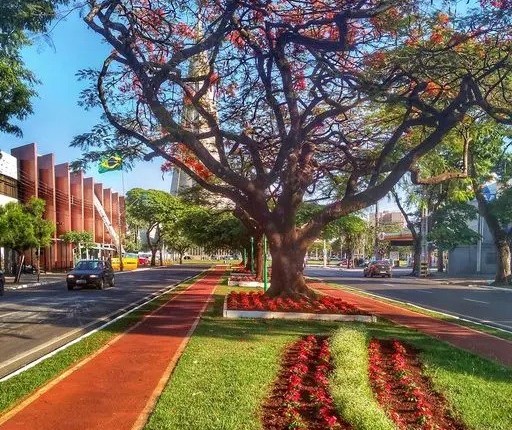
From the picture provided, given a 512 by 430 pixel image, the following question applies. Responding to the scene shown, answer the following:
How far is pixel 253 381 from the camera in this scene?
7.43 m

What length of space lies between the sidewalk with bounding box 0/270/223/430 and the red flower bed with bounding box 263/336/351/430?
1.28 meters

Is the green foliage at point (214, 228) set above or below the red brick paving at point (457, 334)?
above

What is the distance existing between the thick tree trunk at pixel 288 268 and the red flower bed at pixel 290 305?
0.34 metres

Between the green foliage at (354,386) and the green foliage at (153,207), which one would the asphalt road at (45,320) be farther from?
the green foliage at (153,207)

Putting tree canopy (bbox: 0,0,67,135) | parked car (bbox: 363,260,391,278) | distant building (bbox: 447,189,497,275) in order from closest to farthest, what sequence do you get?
tree canopy (bbox: 0,0,67,135) < parked car (bbox: 363,260,391,278) < distant building (bbox: 447,189,497,275)

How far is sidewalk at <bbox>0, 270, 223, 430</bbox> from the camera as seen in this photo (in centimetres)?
592

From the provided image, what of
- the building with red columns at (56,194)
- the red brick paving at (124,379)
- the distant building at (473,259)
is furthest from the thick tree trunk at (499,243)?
the building with red columns at (56,194)

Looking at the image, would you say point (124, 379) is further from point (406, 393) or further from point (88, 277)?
point (88, 277)

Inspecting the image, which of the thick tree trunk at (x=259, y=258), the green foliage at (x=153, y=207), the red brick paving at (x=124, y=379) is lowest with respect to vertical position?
the red brick paving at (x=124, y=379)

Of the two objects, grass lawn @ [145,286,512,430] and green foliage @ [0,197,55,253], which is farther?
green foliage @ [0,197,55,253]

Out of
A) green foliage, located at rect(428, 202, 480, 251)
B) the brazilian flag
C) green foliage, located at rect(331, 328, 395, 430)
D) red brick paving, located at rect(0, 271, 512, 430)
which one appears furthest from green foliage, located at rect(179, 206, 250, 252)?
green foliage, located at rect(331, 328, 395, 430)

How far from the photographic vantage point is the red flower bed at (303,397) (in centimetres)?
563

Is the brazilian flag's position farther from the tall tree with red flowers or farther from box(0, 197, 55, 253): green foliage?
box(0, 197, 55, 253): green foliage

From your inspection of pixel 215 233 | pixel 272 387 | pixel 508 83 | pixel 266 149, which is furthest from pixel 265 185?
pixel 215 233
